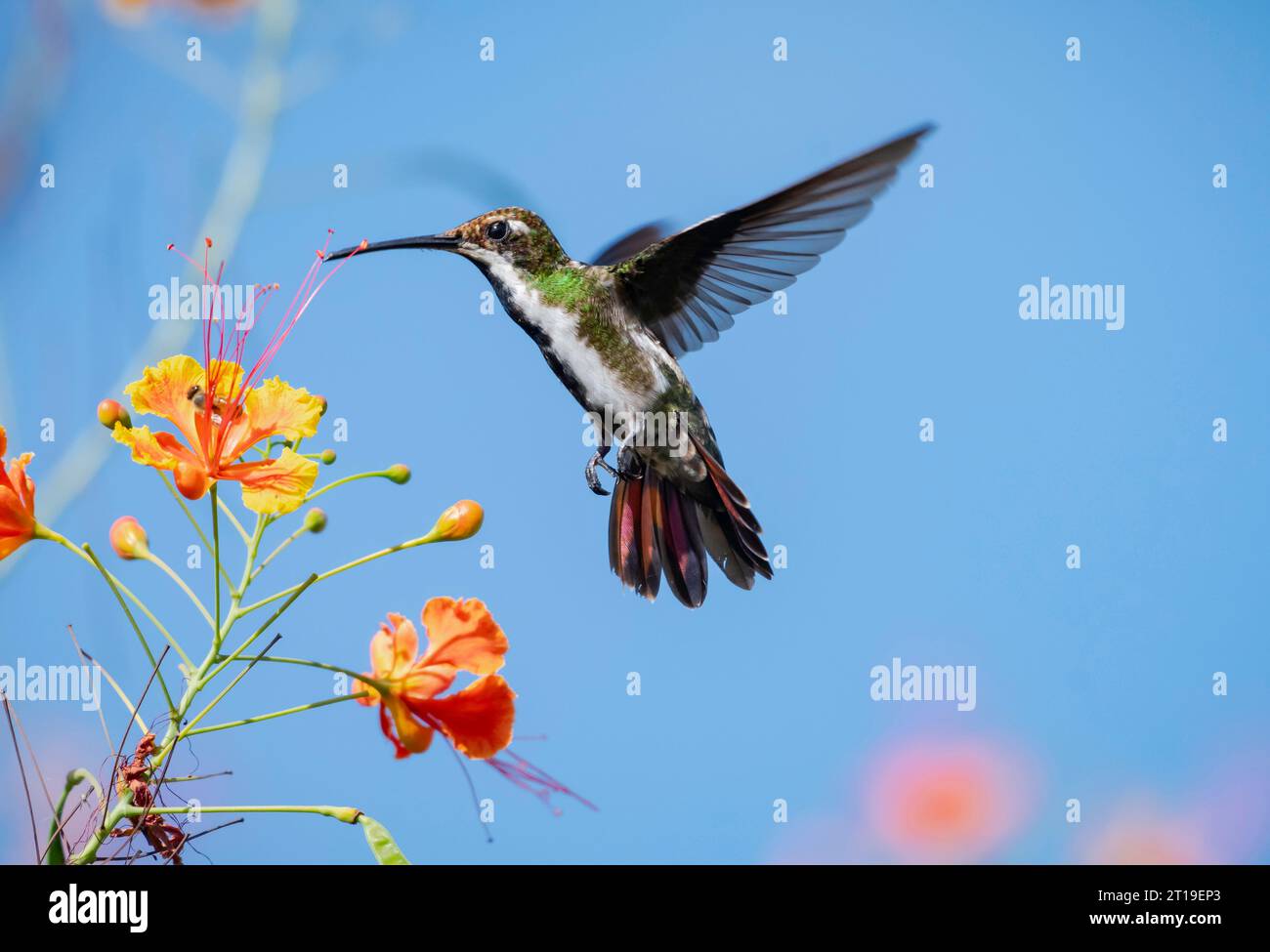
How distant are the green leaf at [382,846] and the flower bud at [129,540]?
214 mm

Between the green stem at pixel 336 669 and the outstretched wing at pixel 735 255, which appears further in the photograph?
the outstretched wing at pixel 735 255

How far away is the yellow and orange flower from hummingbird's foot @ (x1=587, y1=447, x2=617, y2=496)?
15.3 inches

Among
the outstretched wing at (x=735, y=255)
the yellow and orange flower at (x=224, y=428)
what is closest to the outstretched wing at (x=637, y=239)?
the outstretched wing at (x=735, y=255)

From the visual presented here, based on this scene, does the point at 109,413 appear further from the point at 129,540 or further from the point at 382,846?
the point at 382,846

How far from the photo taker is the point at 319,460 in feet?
2.38

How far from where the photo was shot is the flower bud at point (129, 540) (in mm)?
673

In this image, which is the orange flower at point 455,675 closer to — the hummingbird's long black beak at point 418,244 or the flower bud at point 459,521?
the flower bud at point 459,521

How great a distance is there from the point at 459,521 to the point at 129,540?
0.19m

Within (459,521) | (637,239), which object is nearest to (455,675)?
(459,521)

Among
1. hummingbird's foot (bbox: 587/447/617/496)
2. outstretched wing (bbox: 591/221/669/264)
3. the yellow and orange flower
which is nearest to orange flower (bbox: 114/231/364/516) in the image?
the yellow and orange flower

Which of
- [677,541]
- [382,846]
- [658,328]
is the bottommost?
[382,846]

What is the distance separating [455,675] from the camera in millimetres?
688
